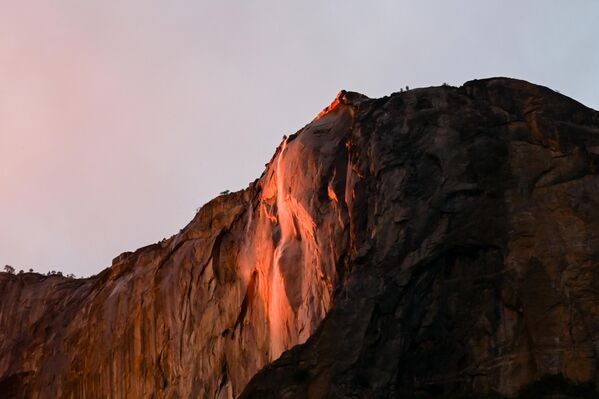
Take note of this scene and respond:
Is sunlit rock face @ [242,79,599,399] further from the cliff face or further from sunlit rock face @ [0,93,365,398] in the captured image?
sunlit rock face @ [0,93,365,398]

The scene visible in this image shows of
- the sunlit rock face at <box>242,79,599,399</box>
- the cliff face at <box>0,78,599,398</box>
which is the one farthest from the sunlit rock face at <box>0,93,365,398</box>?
the sunlit rock face at <box>242,79,599,399</box>

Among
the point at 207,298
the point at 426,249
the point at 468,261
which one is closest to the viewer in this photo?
the point at 468,261

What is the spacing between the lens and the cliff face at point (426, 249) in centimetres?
2359

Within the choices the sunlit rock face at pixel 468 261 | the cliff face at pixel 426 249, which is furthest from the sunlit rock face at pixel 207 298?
the sunlit rock face at pixel 468 261

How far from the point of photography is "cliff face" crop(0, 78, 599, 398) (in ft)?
77.4

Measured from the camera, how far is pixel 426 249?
25.2 metres

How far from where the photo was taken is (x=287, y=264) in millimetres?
31219

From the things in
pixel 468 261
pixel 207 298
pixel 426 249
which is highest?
pixel 207 298

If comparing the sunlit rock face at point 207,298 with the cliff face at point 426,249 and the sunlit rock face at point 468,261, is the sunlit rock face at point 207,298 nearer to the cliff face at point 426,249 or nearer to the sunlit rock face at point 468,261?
the cliff face at point 426,249

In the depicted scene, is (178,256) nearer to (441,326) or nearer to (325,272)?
(325,272)

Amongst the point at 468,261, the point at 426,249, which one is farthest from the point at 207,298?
the point at 468,261

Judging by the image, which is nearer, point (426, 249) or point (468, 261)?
point (468, 261)

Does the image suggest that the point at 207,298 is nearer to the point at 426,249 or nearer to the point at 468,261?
the point at 426,249

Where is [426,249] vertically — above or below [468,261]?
above
